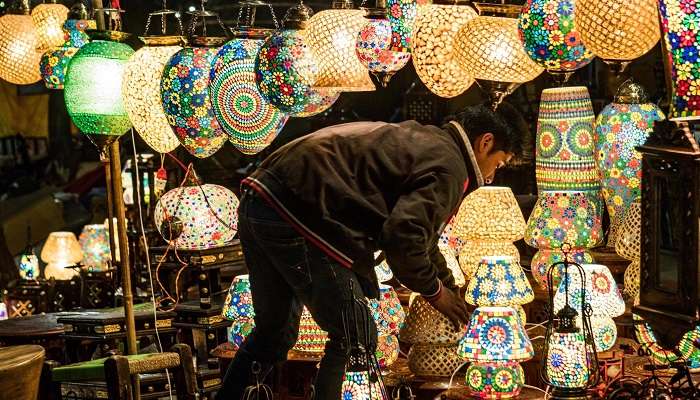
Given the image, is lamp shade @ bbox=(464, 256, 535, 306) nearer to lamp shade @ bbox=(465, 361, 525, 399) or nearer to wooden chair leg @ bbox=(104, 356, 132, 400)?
lamp shade @ bbox=(465, 361, 525, 399)

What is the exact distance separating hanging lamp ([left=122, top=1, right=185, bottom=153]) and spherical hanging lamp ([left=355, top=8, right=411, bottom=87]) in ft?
2.92

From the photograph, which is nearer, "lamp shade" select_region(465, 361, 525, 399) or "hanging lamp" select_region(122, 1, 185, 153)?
"lamp shade" select_region(465, 361, 525, 399)

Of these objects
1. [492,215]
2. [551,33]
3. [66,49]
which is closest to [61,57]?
[66,49]

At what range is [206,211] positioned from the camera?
5.59m

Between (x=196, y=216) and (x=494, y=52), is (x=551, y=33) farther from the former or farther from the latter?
(x=196, y=216)

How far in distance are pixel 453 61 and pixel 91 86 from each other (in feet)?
4.76

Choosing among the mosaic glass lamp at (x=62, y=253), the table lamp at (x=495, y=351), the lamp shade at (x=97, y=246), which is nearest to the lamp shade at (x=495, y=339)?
the table lamp at (x=495, y=351)

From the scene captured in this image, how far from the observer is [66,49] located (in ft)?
19.1

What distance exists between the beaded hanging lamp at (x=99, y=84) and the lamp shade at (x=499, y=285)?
62.7 inches

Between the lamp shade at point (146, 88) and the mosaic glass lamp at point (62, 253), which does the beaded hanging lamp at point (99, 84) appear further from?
the mosaic glass lamp at point (62, 253)

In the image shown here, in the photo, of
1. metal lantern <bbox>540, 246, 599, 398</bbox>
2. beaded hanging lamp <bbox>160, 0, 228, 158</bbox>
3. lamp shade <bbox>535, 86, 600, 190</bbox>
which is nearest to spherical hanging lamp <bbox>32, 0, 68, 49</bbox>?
beaded hanging lamp <bbox>160, 0, 228, 158</bbox>

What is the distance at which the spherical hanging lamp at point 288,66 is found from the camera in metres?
4.62

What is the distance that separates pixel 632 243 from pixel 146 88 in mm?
2030

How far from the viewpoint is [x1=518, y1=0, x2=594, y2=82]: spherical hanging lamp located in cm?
421
